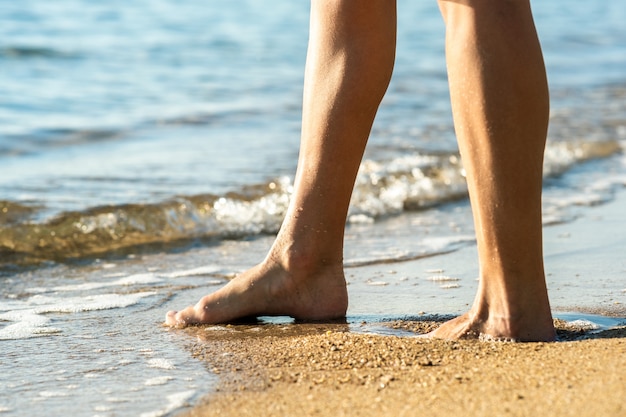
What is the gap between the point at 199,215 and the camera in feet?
13.4

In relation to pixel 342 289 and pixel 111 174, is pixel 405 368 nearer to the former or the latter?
pixel 342 289

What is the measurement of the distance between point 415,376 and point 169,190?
273 centimetres

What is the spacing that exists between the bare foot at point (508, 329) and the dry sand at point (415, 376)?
34mm

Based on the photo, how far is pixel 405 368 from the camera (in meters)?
1.91

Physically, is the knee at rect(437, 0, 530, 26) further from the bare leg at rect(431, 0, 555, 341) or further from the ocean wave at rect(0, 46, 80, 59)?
the ocean wave at rect(0, 46, 80, 59)

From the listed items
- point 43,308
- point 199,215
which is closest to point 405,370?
point 43,308

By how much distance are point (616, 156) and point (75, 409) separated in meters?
4.39

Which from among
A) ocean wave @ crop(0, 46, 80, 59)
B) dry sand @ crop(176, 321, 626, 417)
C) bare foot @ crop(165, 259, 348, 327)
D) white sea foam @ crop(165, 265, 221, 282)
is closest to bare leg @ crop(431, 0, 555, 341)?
dry sand @ crop(176, 321, 626, 417)

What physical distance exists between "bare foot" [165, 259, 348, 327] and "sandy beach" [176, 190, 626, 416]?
0.15ft

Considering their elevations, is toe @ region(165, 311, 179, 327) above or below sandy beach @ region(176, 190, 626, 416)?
above

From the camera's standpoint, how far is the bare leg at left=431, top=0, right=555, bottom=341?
1.94 m

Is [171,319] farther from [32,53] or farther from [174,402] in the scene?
[32,53]

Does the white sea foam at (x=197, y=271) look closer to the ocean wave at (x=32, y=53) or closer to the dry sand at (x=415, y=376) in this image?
the dry sand at (x=415, y=376)

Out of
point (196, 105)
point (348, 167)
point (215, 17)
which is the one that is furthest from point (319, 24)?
point (215, 17)
